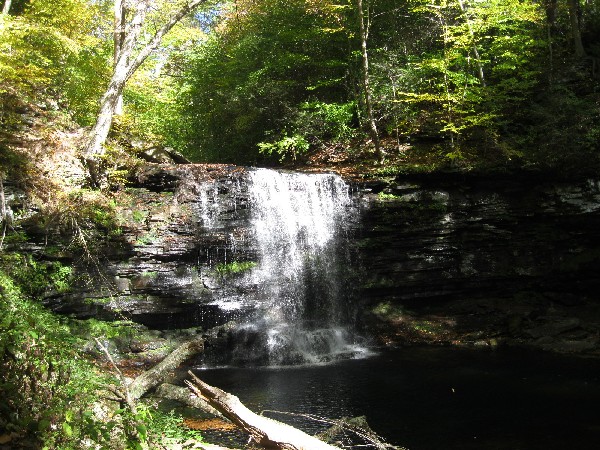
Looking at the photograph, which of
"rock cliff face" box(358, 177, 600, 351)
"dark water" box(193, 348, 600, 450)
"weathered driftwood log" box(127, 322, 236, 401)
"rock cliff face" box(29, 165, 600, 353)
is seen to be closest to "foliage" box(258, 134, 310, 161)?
"rock cliff face" box(29, 165, 600, 353)

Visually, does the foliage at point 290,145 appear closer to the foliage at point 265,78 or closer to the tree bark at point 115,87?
the foliage at point 265,78

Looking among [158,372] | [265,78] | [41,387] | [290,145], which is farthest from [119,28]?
[41,387]

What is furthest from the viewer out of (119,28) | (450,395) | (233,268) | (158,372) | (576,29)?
(576,29)

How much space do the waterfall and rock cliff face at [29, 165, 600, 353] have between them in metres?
0.36

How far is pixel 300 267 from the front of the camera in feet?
40.3

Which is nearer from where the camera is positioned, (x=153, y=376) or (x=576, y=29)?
(x=153, y=376)

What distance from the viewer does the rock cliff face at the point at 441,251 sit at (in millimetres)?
11617

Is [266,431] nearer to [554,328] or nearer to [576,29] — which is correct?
[554,328]

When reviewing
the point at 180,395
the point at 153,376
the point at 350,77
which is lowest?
the point at 180,395

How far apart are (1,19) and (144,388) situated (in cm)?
895

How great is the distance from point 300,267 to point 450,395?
17.6ft

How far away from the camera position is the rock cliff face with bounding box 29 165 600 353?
1162 cm

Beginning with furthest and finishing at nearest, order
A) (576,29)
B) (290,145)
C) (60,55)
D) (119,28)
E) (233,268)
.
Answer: (290,145) → (576,29) → (60,55) → (119,28) → (233,268)

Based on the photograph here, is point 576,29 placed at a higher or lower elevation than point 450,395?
higher
